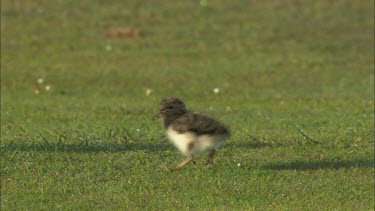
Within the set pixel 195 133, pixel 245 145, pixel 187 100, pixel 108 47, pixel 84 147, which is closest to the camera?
pixel 195 133

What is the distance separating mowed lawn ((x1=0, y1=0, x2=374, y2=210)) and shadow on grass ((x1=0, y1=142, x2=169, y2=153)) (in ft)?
0.10

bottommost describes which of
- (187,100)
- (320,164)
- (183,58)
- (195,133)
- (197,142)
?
(183,58)

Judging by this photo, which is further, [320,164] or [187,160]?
[320,164]

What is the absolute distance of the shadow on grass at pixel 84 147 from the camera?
12.8 metres

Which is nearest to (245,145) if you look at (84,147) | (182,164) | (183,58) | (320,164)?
(320,164)

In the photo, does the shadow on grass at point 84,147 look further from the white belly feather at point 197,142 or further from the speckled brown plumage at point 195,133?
the white belly feather at point 197,142

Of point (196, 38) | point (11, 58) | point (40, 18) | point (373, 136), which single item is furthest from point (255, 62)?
point (373, 136)

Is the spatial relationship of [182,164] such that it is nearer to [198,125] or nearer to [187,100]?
[198,125]

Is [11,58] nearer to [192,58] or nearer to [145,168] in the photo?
[192,58]

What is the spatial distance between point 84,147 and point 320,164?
3565mm

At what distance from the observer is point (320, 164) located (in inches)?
506

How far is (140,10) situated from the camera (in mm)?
35625

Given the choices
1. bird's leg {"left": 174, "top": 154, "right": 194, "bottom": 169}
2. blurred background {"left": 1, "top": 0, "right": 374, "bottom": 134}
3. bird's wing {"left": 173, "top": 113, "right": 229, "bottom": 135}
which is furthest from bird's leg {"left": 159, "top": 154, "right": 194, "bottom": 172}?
blurred background {"left": 1, "top": 0, "right": 374, "bottom": 134}

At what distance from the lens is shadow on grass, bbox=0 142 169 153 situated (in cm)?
1278
